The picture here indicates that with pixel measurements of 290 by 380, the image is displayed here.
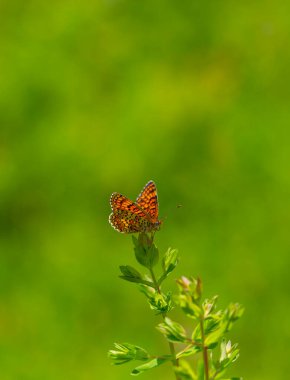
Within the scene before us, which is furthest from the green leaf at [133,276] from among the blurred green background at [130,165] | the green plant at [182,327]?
the blurred green background at [130,165]

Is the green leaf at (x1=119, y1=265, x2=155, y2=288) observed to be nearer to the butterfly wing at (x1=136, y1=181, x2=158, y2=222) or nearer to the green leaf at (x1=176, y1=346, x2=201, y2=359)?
the green leaf at (x1=176, y1=346, x2=201, y2=359)

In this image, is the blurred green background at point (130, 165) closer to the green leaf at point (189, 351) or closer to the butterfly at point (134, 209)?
the butterfly at point (134, 209)

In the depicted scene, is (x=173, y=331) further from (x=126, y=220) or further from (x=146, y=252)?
(x=126, y=220)

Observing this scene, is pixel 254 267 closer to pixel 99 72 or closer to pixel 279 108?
pixel 279 108

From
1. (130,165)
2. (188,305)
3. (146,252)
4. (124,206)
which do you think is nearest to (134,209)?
(124,206)

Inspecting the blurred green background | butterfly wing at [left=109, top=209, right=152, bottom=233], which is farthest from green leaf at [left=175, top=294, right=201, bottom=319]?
the blurred green background

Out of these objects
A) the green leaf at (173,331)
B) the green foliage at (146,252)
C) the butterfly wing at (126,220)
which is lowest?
the green leaf at (173,331)
